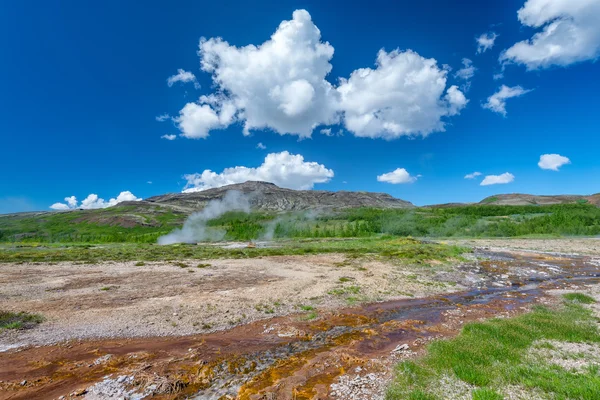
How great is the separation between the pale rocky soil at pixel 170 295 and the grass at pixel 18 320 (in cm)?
45

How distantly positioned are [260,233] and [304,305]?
272ft

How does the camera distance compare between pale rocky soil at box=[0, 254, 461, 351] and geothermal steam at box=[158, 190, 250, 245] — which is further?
geothermal steam at box=[158, 190, 250, 245]

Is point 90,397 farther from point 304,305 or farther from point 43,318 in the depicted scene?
point 304,305

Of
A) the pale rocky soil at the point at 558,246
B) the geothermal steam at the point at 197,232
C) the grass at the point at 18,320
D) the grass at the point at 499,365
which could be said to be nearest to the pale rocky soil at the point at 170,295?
the grass at the point at 18,320

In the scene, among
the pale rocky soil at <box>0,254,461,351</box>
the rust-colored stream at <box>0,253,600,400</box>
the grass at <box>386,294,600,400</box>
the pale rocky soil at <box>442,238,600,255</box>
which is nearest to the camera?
the grass at <box>386,294,600,400</box>

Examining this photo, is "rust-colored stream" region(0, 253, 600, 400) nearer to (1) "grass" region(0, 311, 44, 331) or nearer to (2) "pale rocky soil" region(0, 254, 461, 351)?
(2) "pale rocky soil" region(0, 254, 461, 351)

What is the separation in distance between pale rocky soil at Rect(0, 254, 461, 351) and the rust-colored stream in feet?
4.62

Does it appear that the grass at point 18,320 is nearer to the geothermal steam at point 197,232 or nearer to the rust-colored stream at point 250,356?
the rust-colored stream at point 250,356

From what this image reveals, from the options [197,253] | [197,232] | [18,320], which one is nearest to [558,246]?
[197,253]

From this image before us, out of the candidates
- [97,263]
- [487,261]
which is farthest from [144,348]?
[487,261]

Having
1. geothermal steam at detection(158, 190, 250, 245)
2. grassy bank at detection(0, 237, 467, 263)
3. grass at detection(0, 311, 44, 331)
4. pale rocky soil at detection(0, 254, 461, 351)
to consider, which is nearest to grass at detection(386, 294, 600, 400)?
pale rocky soil at detection(0, 254, 461, 351)

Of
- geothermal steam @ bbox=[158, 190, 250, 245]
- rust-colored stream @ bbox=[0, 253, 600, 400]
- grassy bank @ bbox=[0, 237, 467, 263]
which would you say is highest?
geothermal steam @ bbox=[158, 190, 250, 245]

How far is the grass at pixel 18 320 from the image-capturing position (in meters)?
12.7

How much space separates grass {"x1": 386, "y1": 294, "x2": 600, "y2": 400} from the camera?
739cm
